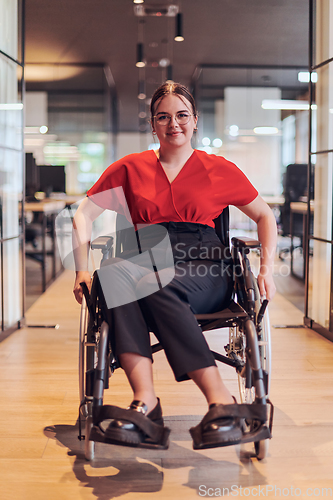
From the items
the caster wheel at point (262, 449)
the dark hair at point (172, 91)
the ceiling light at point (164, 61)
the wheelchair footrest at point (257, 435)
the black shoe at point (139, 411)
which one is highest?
the ceiling light at point (164, 61)

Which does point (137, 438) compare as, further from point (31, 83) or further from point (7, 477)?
point (31, 83)

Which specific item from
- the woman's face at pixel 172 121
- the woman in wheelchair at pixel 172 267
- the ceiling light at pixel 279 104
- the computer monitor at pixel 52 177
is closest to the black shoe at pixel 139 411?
the woman in wheelchair at pixel 172 267

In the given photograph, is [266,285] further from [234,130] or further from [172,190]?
[234,130]

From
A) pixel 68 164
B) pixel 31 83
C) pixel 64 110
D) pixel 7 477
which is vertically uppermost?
pixel 31 83

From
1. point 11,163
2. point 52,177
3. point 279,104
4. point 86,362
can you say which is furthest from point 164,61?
point 86,362

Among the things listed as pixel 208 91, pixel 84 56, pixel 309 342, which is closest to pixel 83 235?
pixel 309 342

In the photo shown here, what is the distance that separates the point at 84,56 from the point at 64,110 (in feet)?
4.73

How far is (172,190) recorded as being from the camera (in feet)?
5.51

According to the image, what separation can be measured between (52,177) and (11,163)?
135 inches

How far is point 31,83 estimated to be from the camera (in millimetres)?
8781

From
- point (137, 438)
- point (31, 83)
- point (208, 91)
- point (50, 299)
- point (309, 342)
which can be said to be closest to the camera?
point (137, 438)

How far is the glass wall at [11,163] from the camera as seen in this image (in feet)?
9.56

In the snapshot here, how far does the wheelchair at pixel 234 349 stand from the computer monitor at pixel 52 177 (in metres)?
4.82

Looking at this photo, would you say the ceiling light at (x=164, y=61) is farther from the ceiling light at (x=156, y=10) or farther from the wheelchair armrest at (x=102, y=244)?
the wheelchair armrest at (x=102, y=244)
